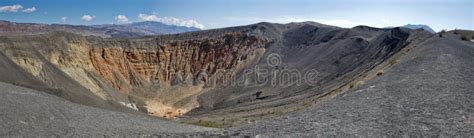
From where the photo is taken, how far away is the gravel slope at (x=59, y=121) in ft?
38.0

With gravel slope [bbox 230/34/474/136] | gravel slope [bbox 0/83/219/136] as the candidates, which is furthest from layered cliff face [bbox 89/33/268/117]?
gravel slope [bbox 230/34/474/136]

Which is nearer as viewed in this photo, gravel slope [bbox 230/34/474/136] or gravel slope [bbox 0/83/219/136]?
gravel slope [bbox 230/34/474/136]

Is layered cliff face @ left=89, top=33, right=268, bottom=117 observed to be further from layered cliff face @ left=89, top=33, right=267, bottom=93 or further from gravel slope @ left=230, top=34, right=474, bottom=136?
gravel slope @ left=230, top=34, right=474, bottom=136

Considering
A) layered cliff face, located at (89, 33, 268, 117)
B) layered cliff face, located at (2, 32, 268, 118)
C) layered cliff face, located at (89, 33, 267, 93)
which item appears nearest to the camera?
layered cliff face, located at (2, 32, 268, 118)

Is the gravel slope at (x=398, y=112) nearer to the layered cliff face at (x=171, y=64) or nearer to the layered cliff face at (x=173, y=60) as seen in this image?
the layered cliff face at (x=171, y=64)

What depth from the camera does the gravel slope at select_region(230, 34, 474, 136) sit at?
36.6 ft

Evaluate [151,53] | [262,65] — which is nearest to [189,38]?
[151,53]

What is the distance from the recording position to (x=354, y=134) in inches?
429

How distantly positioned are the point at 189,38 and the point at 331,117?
68.5 metres

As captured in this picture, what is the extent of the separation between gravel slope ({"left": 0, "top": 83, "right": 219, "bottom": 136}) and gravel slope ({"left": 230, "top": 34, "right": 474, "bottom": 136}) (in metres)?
2.57

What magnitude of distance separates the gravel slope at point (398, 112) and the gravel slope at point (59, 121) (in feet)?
8.42

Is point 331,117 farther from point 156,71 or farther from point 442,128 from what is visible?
point 156,71

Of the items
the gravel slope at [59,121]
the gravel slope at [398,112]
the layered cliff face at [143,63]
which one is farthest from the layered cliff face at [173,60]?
the gravel slope at [398,112]

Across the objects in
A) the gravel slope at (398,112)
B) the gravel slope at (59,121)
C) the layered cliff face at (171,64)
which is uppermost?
the gravel slope at (398,112)
